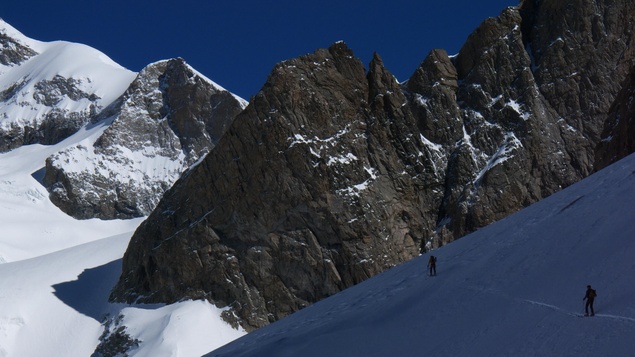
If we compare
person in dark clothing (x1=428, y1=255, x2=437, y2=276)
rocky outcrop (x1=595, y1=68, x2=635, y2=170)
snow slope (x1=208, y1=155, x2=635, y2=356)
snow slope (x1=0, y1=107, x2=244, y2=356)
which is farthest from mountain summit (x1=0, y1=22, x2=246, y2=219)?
person in dark clothing (x1=428, y1=255, x2=437, y2=276)

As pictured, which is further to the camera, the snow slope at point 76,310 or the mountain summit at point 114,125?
the mountain summit at point 114,125

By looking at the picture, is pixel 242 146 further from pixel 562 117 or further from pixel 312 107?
pixel 562 117

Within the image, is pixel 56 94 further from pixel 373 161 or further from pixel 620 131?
pixel 620 131

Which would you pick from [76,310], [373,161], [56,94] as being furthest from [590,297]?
[56,94]

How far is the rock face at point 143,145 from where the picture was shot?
143m

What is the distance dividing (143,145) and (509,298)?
12743 centimetres

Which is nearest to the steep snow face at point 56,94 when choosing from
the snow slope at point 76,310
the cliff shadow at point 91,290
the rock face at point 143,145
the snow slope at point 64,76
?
the snow slope at point 64,76

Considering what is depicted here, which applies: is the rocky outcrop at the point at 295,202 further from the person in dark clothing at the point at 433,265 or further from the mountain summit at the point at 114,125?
the mountain summit at the point at 114,125

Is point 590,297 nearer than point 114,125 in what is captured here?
Yes

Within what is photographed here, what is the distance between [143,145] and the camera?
156 meters

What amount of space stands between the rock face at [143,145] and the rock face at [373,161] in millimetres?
55540

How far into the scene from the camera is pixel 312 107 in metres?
84.5

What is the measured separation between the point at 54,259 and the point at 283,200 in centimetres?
3053

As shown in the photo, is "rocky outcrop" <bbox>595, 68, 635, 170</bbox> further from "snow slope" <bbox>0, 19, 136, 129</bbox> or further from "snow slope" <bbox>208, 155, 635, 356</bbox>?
"snow slope" <bbox>0, 19, 136, 129</bbox>
